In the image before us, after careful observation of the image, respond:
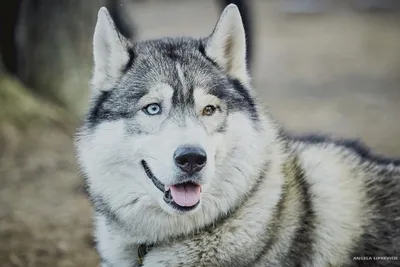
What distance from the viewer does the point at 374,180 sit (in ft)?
15.1

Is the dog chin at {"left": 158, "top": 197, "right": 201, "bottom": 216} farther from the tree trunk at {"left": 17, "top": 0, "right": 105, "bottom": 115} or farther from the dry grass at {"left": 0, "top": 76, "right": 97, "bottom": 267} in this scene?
the tree trunk at {"left": 17, "top": 0, "right": 105, "bottom": 115}

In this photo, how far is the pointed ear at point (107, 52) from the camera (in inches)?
172

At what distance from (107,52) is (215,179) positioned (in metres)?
0.95

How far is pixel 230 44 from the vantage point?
454 centimetres

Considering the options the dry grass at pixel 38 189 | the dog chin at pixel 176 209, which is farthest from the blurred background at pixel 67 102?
the dog chin at pixel 176 209

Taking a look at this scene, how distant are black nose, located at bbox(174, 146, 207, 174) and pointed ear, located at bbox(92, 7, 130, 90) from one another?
0.75m

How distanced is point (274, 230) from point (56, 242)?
2.55 m

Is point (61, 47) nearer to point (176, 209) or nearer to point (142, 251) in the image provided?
point (142, 251)

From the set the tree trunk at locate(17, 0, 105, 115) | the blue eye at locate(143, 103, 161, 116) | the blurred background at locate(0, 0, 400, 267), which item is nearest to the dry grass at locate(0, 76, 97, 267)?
the blurred background at locate(0, 0, 400, 267)

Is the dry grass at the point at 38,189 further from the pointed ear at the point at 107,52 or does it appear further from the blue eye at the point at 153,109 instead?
the blue eye at the point at 153,109

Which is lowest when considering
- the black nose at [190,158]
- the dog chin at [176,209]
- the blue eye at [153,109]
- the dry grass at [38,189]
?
the dry grass at [38,189]

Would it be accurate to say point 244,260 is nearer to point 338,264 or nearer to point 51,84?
point 338,264

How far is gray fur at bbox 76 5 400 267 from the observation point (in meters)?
4.27

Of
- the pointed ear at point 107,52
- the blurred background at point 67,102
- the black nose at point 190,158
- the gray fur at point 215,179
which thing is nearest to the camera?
the black nose at point 190,158
